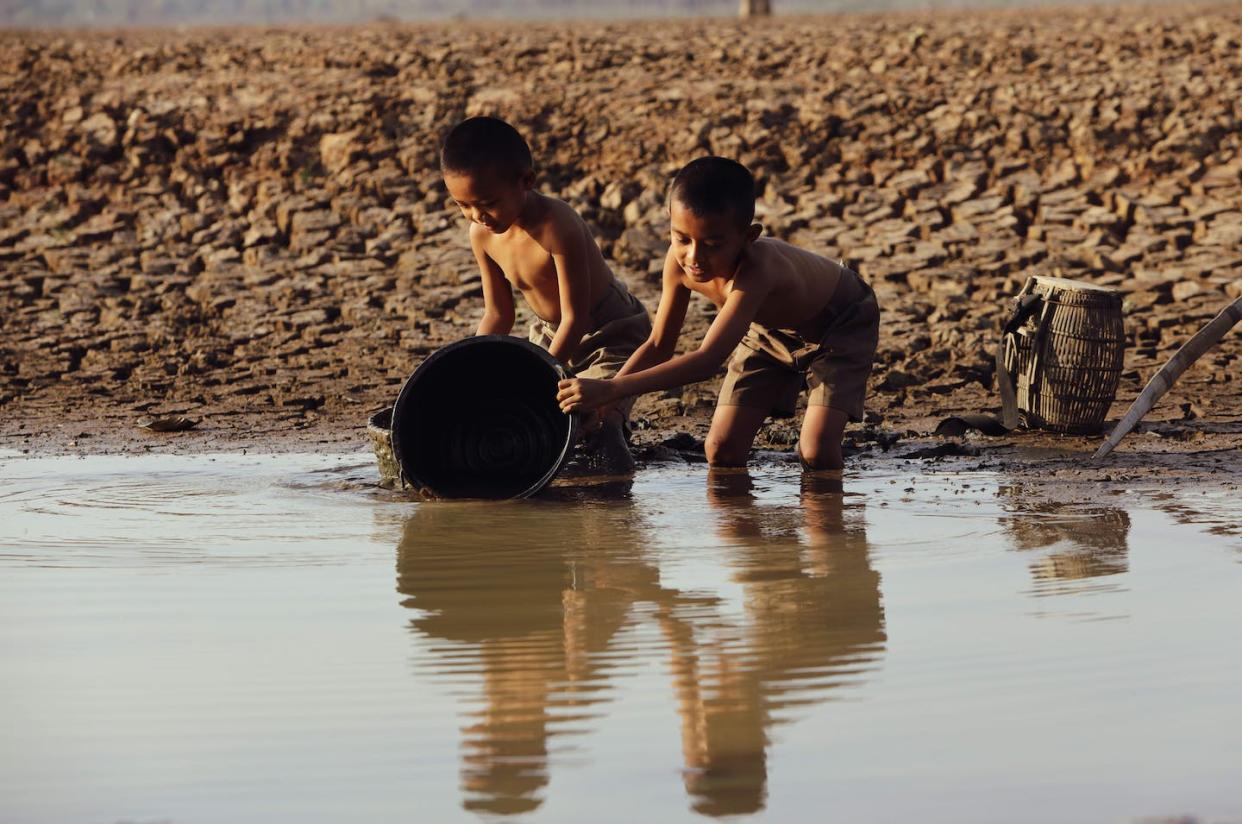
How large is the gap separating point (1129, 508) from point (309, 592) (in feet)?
8.65

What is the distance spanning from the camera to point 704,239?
17.1ft

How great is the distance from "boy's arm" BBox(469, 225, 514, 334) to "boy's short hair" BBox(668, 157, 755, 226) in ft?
3.95

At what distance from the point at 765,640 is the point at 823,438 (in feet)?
7.89

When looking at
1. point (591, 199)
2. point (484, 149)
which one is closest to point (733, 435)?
point (484, 149)

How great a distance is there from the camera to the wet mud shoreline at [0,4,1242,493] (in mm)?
7895

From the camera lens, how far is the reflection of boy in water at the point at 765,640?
301 centimetres

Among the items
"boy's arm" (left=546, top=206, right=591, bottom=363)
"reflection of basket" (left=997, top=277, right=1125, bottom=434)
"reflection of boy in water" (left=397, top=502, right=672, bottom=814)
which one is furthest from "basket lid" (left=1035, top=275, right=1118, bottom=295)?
"reflection of boy in water" (left=397, top=502, right=672, bottom=814)

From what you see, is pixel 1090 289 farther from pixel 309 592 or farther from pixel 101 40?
A: pixel 101 40

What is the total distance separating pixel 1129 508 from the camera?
543cm

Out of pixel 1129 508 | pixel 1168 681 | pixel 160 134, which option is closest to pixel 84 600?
pixel 1168 681

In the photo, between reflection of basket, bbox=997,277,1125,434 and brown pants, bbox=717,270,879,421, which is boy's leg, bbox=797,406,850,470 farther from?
reflection of basket, bbox=997,277,1125,434

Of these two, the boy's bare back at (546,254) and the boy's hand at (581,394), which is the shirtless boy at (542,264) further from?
the boy's hand at (581,394)

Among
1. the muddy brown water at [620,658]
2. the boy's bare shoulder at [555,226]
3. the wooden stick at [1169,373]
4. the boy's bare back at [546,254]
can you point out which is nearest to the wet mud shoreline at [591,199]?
the wooden stick at [1169,373]

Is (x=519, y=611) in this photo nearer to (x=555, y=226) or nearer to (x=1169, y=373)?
(x=555, y=226)
